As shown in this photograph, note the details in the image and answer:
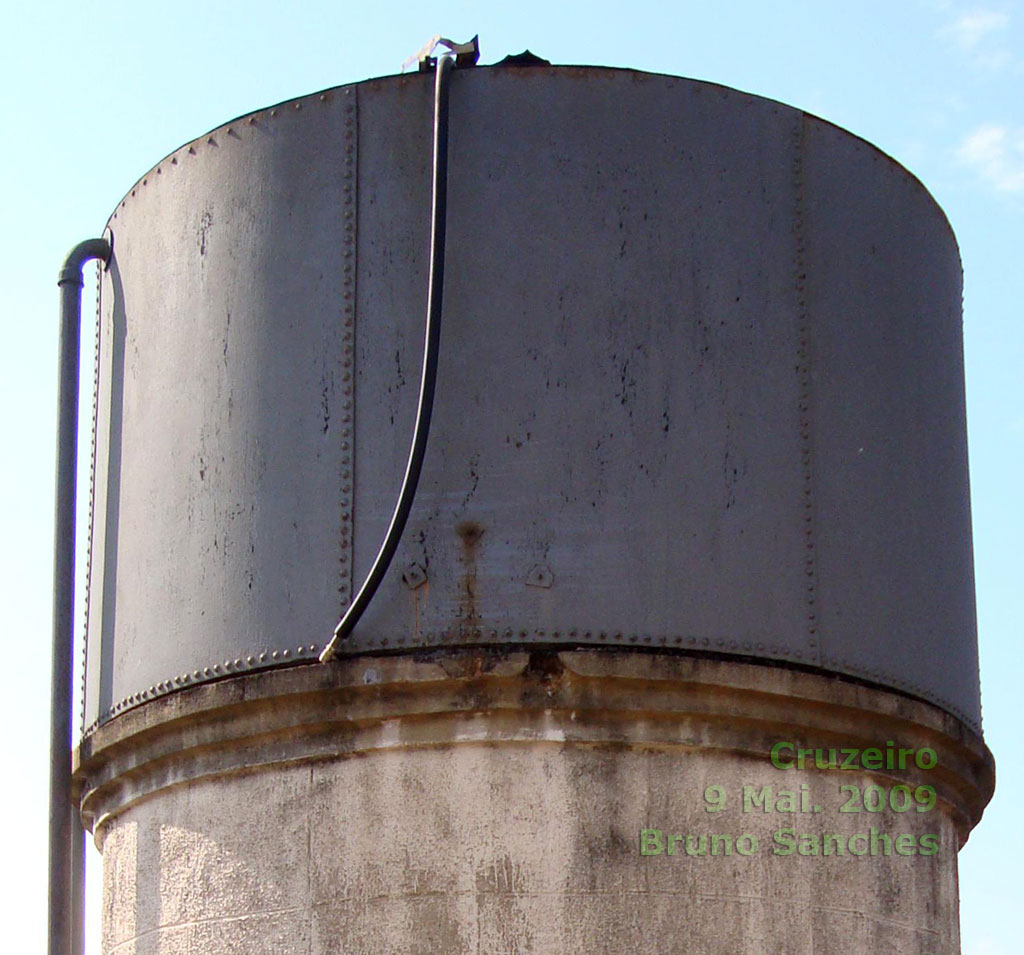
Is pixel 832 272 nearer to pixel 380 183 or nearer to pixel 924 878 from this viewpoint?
pixel 380 183

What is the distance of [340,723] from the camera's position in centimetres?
1080

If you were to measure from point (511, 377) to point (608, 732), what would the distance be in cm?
183

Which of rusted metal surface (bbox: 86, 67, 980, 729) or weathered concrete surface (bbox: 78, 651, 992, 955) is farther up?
rusted metal surface (bbox: 86, 67, 980, 729)

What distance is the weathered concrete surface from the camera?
10.4 metres

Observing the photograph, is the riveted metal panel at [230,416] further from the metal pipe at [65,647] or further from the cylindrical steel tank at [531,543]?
the metal pipe at [65,647]

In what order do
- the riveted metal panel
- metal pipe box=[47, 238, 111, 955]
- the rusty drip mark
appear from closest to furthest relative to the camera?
the rusty drip mark → the riveted metal panel → metal pipe box=[47, 238, 111, 955]

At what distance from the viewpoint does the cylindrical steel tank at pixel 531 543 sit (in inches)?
419

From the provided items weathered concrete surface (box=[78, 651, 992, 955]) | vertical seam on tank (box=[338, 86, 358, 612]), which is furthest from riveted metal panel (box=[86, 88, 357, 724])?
weathered concrete surface (box=[78, 651, 992, 955])

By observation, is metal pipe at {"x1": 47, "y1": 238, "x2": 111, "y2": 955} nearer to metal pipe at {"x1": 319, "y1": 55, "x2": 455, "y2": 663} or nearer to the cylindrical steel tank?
the cylindrical steel tank

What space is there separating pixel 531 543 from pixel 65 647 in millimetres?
2895

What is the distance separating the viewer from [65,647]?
39.7ft

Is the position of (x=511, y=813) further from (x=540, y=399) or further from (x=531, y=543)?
(x=540, y=399)

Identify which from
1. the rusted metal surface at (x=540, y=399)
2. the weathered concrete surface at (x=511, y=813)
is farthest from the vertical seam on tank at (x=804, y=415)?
the weathered concrete surface at (x=511, y=813)

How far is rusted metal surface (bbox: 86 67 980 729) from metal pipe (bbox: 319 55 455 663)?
5.5 inches
